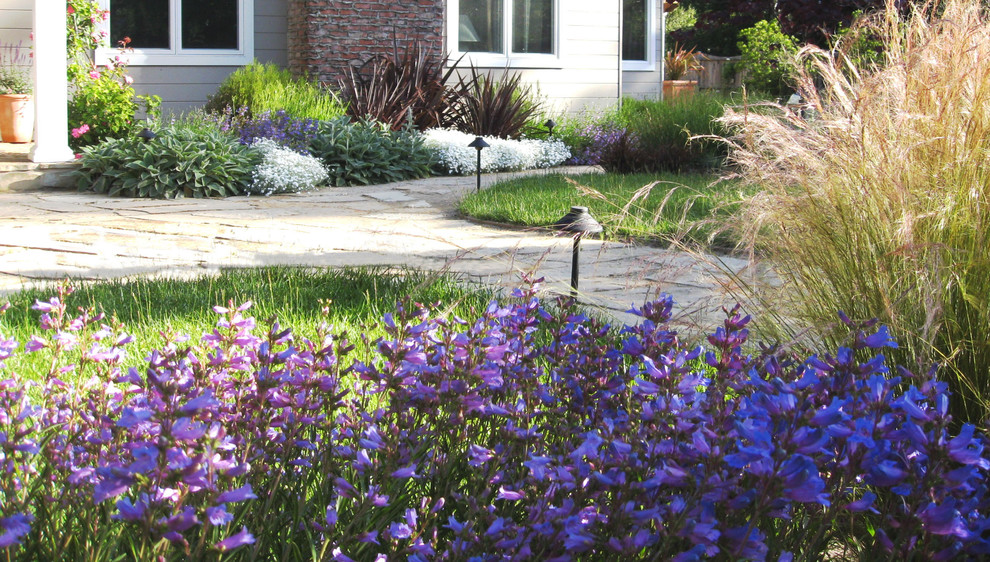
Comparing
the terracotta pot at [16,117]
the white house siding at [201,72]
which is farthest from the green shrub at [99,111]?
the white house siding at [201,72]

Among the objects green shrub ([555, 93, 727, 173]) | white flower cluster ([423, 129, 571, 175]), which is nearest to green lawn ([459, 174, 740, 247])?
green shrub ([555, 93, 727, 173])

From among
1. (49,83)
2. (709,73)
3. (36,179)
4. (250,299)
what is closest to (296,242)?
(250,299)

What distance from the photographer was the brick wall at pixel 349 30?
35.4 feet

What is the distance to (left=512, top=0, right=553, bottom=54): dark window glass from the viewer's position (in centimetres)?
1275

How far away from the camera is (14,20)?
9508 mm

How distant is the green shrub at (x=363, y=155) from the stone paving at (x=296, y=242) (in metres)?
0.87

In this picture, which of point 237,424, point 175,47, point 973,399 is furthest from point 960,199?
point 175,47

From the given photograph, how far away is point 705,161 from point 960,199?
23.7 feet

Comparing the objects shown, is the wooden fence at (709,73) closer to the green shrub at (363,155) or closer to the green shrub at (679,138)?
the green shrub at (679,138)

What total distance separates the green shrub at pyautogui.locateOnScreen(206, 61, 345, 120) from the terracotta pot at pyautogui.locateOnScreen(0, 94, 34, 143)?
5.77 feet

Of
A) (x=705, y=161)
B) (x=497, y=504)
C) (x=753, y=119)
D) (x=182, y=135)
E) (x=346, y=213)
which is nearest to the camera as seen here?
(x=497, y=504)

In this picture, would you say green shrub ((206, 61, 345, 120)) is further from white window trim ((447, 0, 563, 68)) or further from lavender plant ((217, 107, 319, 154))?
white window trim ((447, 0, 563, 68))

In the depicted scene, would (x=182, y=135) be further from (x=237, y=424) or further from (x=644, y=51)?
(x=644, y=51)

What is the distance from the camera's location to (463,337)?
5.16 ft
